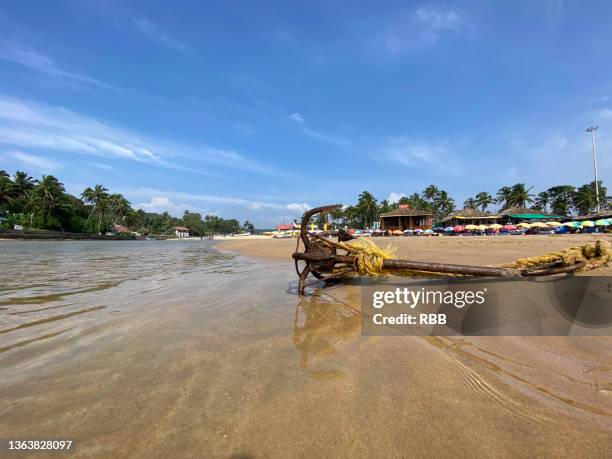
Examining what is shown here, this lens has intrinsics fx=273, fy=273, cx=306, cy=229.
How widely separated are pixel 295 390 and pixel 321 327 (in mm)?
1423

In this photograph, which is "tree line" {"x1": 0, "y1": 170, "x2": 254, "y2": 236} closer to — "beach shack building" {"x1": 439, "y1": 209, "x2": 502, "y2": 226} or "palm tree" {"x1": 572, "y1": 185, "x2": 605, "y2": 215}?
"beach shack building" {"x1": 439, "y1": 209, "x2": 502, "y2": 226}

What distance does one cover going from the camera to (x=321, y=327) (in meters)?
3.36

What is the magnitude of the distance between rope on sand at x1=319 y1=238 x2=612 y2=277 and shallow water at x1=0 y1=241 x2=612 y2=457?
98 centimetres

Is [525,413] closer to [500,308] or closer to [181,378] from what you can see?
[500,308]

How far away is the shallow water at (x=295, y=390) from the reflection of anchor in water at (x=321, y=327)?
0.02 m

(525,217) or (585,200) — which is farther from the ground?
(585,200)

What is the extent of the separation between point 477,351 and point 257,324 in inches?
95.6

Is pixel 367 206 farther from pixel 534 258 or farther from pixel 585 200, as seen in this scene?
pixel 534 258

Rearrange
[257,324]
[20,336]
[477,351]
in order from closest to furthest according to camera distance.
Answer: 1. [477,351]
2. [20,336]
3. [257,324]

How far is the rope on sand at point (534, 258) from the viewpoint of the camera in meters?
3.65

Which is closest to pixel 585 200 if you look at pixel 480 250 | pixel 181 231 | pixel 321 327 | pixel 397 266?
pixel 480 250

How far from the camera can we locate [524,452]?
1.32 metres

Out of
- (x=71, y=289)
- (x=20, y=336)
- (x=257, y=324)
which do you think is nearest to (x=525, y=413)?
(x=257, y=324)

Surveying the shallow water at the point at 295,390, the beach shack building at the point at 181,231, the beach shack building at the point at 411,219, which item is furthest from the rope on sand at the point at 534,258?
the beach shack building at the point at 181,231
